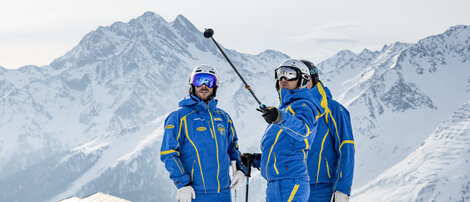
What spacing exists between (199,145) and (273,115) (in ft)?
5.99

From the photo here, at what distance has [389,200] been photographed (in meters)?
196

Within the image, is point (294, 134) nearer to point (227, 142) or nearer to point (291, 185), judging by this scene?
point (291, 185)

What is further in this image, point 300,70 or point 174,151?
point 174,151

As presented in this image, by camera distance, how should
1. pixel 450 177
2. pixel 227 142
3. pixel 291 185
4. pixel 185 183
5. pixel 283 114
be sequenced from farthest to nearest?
pixel 450 177 → pixel 227 142 → pixel 185 183 → pixel 291 185 → pixel 283 114

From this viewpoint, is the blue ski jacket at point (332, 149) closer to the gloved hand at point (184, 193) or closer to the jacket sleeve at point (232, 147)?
the jacket sleeve at point (232, 147)

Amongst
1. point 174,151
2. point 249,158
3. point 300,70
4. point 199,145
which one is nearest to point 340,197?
point 249,158

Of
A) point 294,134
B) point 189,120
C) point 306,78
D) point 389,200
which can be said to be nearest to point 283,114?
point 294,134

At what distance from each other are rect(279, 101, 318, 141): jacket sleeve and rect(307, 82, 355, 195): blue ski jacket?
1.01 metres

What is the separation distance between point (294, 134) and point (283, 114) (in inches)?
15.3

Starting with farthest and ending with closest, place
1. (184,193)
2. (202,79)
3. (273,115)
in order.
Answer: (202,79), (184,193), (273,115)

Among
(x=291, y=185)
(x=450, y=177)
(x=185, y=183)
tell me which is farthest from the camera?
(x=450, y=177)

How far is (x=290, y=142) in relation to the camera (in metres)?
5.78

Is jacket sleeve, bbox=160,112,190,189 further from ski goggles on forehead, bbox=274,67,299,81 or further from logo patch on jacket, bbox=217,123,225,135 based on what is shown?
ski goggles on forehead, bbox=274,67,299,81

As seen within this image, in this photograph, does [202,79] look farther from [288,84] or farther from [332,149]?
[332,149]
